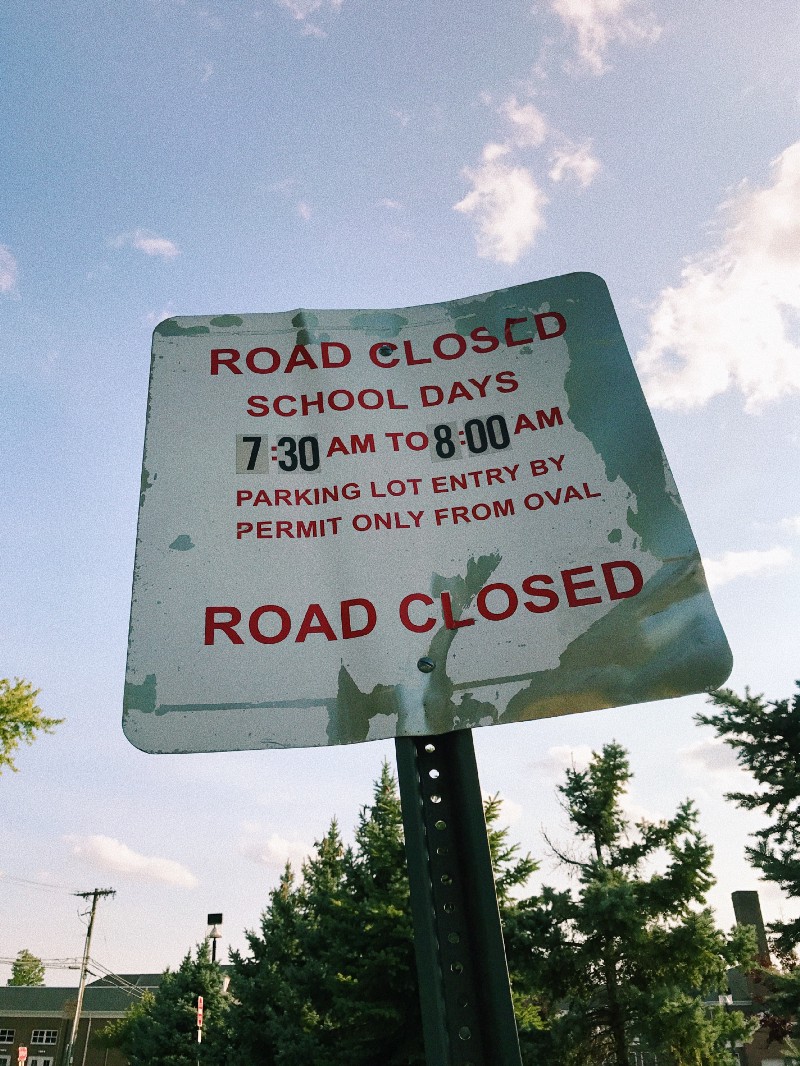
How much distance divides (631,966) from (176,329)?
59.8 ft

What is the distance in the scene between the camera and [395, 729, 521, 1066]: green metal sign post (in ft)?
4.63

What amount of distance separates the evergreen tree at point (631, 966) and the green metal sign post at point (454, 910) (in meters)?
16.0

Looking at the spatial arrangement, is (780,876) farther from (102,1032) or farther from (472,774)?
(102,1032)

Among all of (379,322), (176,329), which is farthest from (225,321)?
(379,322)

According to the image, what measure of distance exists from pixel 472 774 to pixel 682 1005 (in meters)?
17.4

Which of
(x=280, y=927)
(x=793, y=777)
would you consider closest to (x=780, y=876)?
(x=793, y=777)

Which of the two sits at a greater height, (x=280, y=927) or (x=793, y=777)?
(x=793, y=777)

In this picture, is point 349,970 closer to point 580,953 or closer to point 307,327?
point 580,953

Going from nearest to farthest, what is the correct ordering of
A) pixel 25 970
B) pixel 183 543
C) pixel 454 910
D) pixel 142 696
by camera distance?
pixel 454 910 → pixel 142 696 → pixel 183 543 → pixel 25 970

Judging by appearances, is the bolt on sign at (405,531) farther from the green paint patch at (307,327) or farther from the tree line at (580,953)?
the tree line at (580,953)


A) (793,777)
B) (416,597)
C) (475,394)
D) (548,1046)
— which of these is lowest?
(548,1046)

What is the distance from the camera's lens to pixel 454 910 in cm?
152

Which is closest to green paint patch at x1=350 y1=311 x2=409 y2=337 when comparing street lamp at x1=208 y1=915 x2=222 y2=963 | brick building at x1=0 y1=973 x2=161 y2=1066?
street lamp at x1=208 y1=915 x2=222 y2=963

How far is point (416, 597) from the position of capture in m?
1.81
